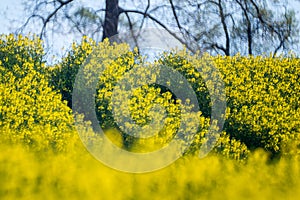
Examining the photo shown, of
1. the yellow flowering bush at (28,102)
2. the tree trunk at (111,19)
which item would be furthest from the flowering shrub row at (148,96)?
the tree trunk at (111,19)

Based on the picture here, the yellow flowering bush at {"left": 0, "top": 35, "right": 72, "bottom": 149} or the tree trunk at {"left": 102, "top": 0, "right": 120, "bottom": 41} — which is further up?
the tree trunk at {"left": 102, "top": 0, "right": 120, "bottom": 41}

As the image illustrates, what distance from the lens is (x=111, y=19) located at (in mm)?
11609

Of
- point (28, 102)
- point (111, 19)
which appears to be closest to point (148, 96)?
point (28, 102)

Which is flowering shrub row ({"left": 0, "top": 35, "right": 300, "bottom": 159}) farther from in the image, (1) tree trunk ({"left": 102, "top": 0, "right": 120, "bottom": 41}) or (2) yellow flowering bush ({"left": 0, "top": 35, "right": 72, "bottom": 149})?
(1) tree trunk ({"left": 102, "top": 0, "right": 120, "bottom": 41})

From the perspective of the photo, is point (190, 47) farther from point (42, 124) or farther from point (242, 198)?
point (242, 198)

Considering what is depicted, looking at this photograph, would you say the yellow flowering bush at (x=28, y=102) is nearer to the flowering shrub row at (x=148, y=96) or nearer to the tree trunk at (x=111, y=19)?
the flowering shrub row at (x=148, y=96)

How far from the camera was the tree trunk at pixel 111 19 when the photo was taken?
1151cm

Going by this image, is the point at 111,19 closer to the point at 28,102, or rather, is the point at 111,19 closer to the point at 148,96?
the point at 148,96

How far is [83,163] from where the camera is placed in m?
4.15

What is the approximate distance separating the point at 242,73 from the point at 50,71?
3.61 m

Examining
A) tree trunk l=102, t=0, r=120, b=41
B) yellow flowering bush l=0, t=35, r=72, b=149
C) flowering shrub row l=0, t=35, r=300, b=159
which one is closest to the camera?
yellow flowering bush l=0, t=35, r=72, b=149

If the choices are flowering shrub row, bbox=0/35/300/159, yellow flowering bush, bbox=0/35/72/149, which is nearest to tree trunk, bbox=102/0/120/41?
flowering shrub row, bbox=0/35/300/159

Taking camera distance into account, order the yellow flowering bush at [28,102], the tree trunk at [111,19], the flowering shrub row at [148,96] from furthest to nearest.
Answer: the tree trunk at [111,19]
the flowering shrub row at [148,96]
the yellow flowering bush at [28,102]

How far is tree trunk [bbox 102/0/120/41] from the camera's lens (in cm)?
1151
